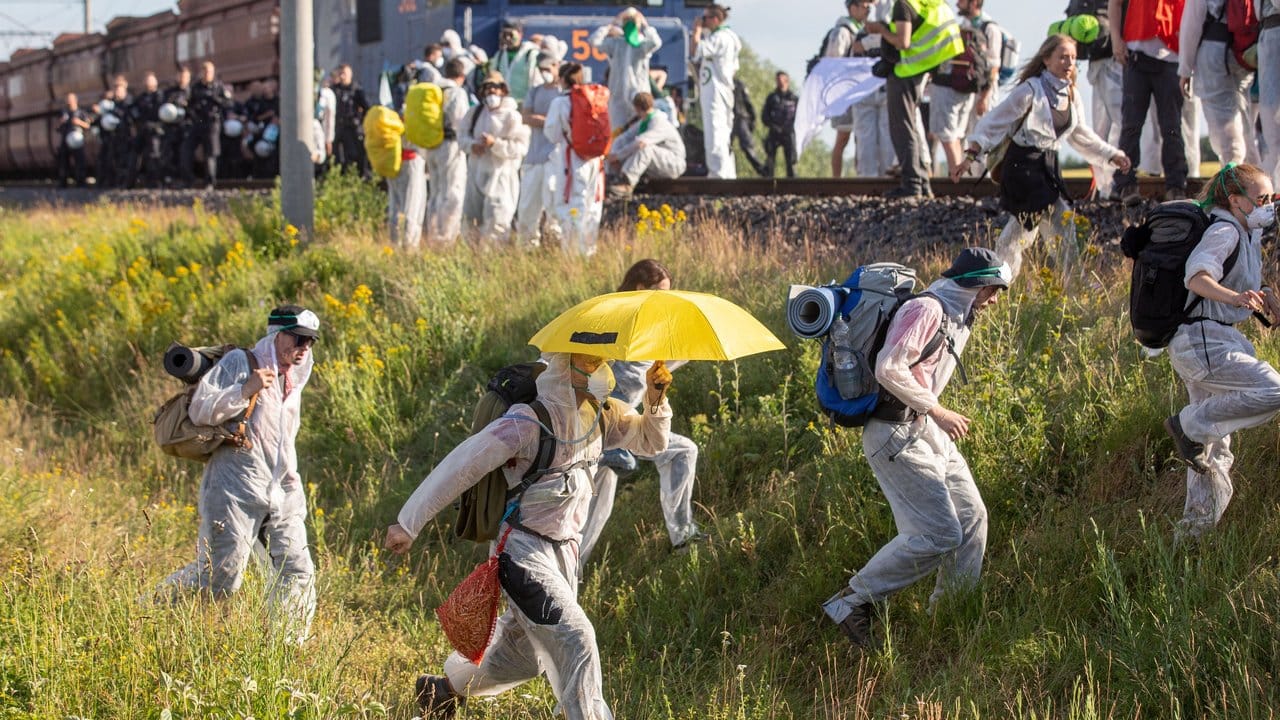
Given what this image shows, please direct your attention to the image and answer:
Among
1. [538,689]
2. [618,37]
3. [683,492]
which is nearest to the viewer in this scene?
[538,689]

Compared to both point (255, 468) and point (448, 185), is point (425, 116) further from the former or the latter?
point (255, 468)

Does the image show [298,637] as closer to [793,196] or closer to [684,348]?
[684,348]

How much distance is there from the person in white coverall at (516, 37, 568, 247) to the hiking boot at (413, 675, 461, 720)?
7397mm

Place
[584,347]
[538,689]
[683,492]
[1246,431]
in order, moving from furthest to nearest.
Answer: [683,492], [1246,431], [538,689], [584,347]

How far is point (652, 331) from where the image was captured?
16.9 ft

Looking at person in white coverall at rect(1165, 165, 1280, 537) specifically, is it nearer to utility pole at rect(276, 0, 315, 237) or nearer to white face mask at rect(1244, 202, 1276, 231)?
white face mask at rect(1244, 202, 1276, 231)

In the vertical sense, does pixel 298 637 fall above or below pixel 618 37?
below

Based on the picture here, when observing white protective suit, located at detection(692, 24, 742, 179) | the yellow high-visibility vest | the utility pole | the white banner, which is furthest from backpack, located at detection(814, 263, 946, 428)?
white protective suit, located at detection(692, 24, 742, 179)

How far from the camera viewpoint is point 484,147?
13.0m

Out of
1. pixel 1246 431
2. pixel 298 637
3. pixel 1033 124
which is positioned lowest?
pixel 298 637

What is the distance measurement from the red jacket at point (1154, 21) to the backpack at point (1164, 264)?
14.4ft

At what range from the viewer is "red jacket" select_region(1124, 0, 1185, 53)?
10.1m

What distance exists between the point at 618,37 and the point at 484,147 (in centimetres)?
314

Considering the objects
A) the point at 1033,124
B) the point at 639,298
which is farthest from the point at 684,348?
the point at 1033,124
